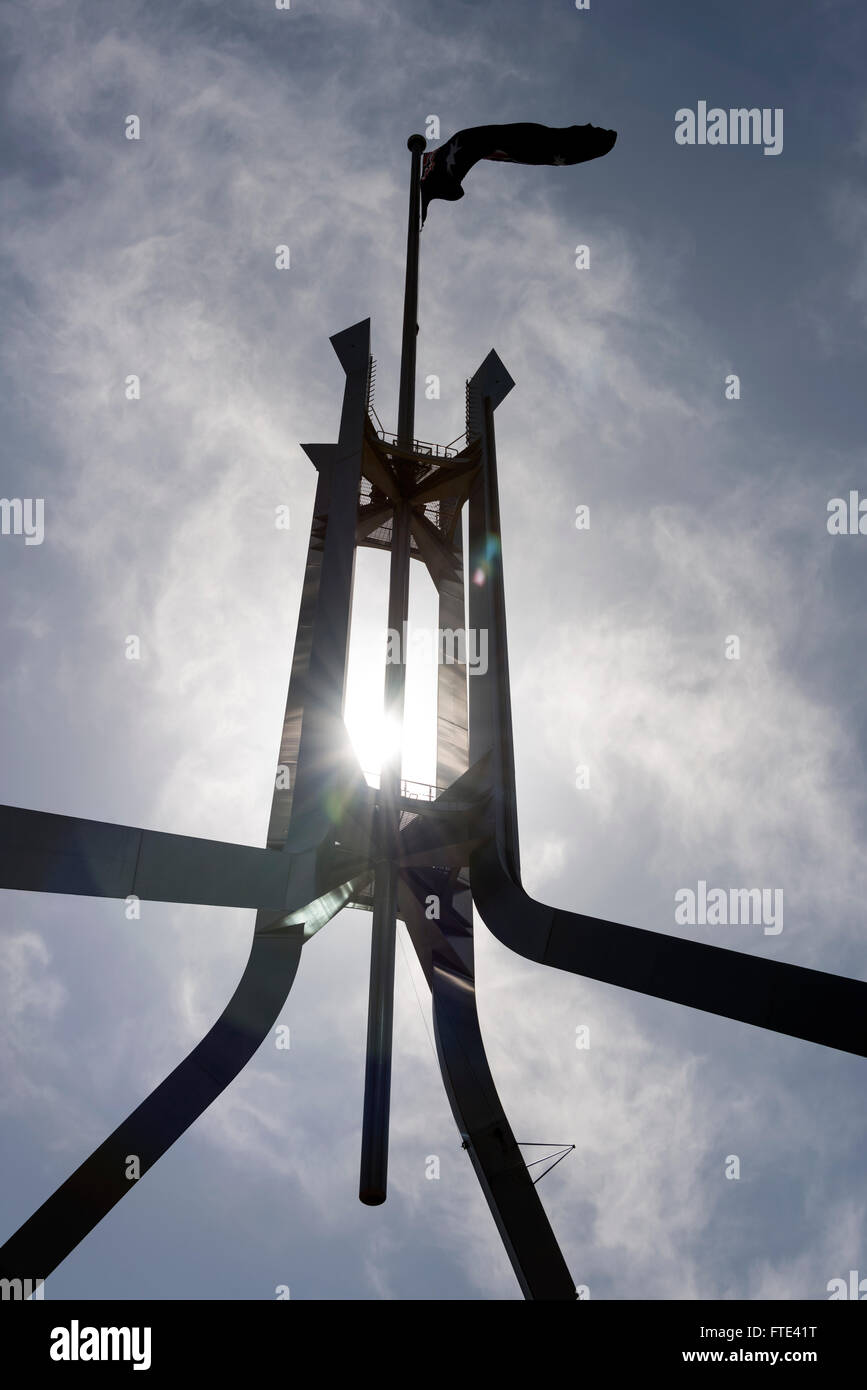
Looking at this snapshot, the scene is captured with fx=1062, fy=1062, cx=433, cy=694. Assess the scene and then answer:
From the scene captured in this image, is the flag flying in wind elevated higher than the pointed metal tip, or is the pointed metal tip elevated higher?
the flag flying in wind

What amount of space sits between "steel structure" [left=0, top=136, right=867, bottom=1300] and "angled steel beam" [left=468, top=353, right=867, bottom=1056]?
0.03 metres

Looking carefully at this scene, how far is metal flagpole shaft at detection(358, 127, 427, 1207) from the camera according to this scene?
1781 cm

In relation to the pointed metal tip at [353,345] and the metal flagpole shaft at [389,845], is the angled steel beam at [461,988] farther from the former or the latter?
the pointed metal tip at [353,345]

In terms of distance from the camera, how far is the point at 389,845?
69.2ft

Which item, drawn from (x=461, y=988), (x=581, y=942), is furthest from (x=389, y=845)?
(x=581, y=942)

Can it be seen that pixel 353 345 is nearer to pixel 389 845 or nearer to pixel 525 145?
pixel 525 145

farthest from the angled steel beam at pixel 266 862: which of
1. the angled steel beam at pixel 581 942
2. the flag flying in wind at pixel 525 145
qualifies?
the flag flying in wind at pixel 525 145

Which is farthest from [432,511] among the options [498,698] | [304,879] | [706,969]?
[706,969]

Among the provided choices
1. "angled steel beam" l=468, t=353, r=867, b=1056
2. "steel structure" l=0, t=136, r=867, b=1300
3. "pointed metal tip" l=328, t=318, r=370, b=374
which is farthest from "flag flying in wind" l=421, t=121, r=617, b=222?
"angled steel beam" l=468, t=353, r=867, b=1056

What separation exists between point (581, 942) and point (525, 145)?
23.4 metres

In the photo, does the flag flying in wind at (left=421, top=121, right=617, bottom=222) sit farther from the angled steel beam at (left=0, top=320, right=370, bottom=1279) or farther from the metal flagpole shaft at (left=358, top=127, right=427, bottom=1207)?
the angled steel beam at (left=0, top=320, right=370, bottom=1279)
